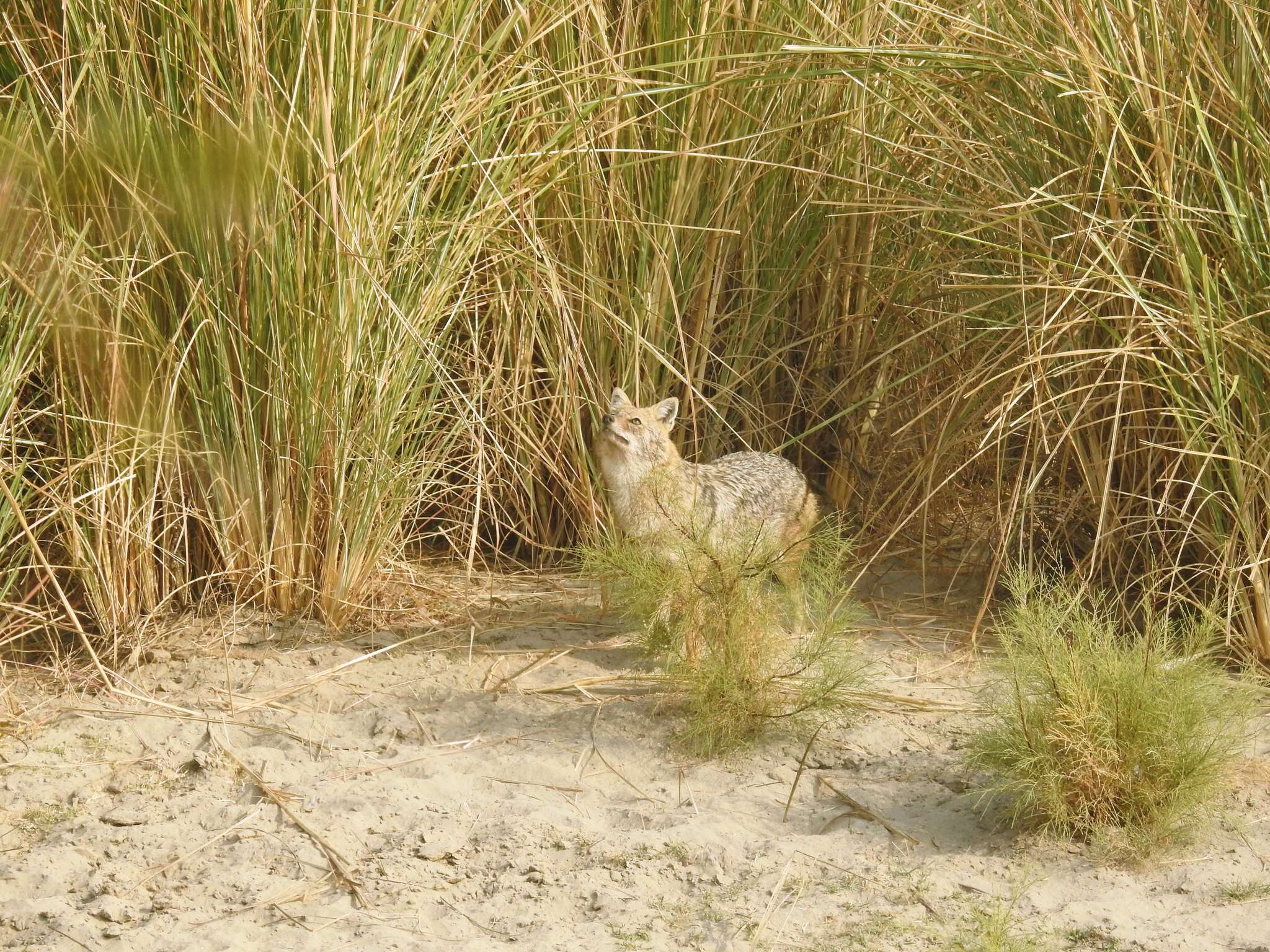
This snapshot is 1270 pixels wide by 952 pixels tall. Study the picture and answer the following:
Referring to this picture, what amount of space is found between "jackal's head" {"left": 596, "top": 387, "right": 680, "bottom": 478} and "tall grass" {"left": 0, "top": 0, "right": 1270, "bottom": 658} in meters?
0.20

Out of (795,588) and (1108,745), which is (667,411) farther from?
(1108,745)

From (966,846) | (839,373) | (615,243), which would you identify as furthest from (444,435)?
(966,846)

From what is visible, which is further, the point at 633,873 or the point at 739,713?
the point at 739,713

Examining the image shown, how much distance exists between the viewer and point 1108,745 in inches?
147

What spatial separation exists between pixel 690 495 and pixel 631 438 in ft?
1.07

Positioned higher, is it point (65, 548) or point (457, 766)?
point (65, 548)

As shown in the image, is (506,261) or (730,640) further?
(506,261)

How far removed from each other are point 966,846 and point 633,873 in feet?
2.85

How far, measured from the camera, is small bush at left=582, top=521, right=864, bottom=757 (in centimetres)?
434

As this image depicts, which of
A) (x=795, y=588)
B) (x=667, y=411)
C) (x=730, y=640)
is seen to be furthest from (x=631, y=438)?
(x=730, y=640)

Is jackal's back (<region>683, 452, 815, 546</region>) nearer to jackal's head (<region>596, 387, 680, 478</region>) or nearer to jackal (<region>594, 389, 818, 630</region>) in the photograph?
jackal (<region>594, 389, 818, 630</region>)

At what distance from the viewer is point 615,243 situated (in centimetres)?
564

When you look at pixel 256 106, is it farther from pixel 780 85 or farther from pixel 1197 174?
pixel 1197 174

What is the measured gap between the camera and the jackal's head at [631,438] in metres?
5.28
